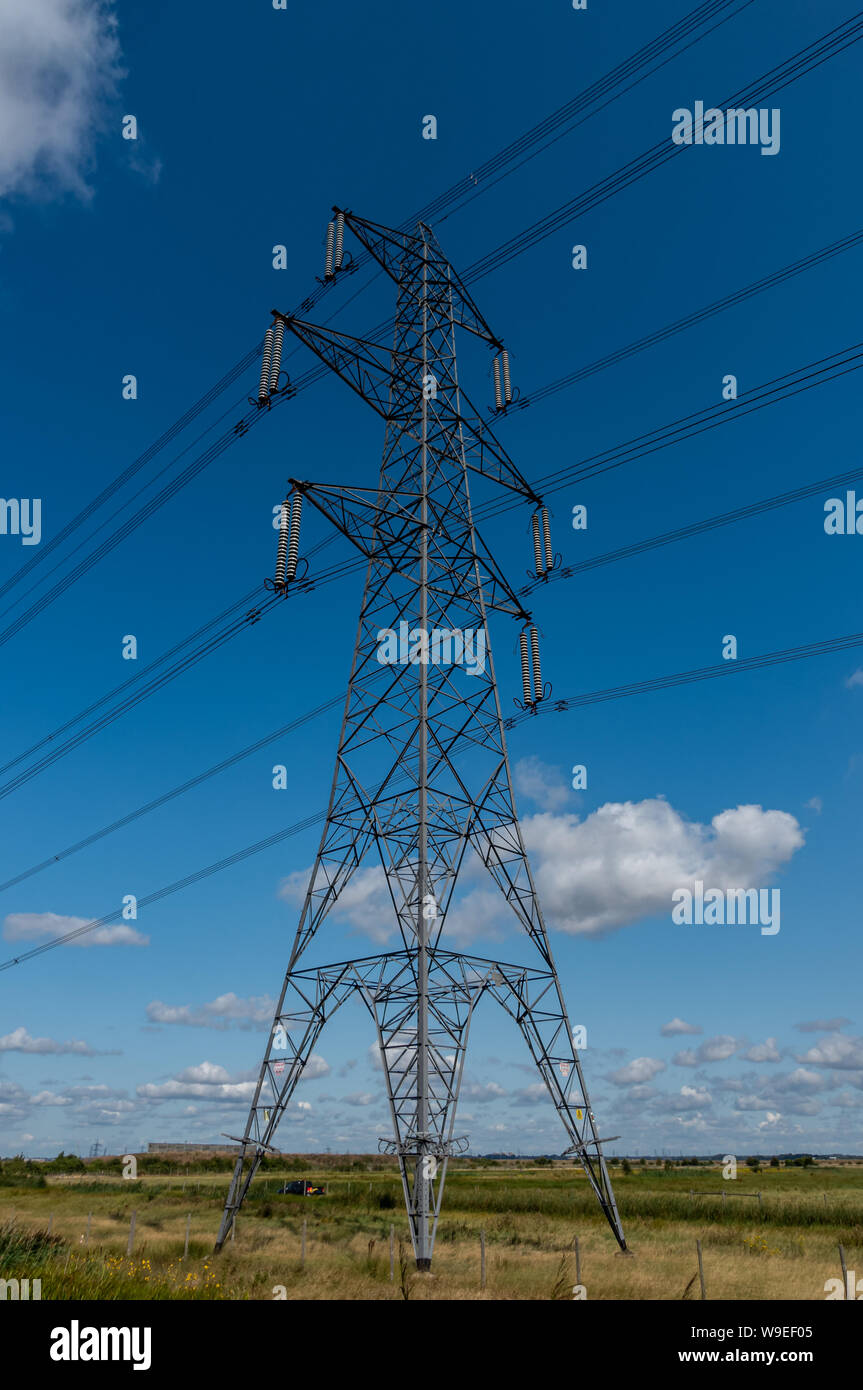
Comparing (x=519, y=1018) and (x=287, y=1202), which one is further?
(x=287, y=1202)

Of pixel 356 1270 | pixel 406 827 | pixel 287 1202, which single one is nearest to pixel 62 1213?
pixel 287 1202
